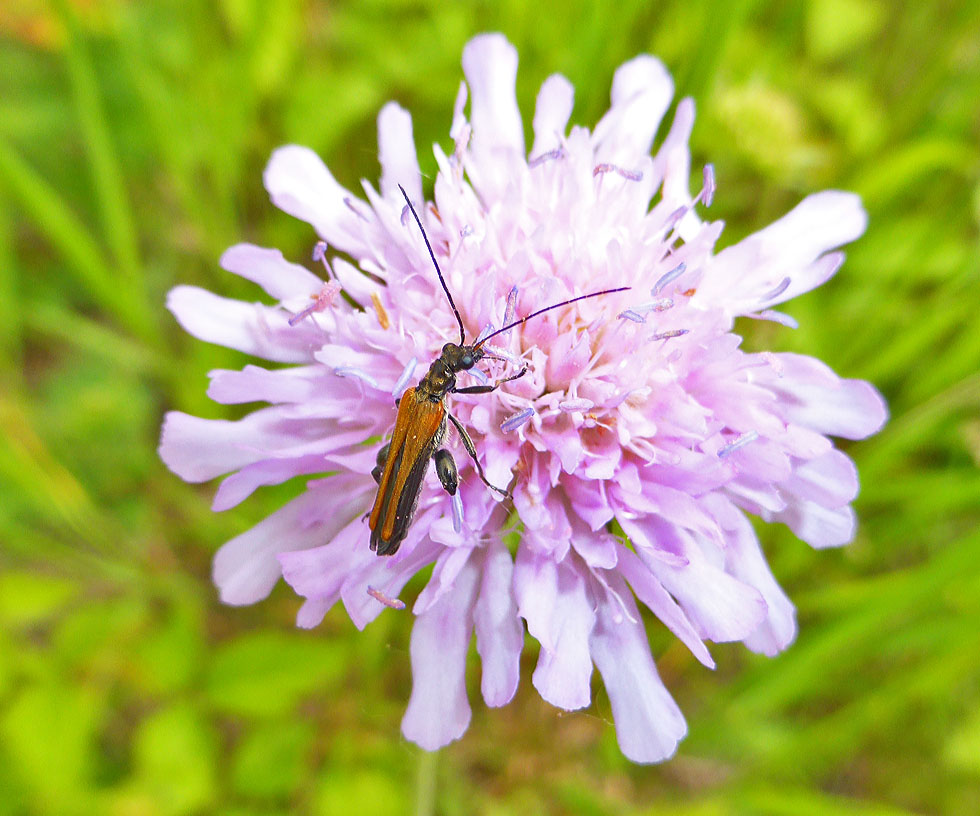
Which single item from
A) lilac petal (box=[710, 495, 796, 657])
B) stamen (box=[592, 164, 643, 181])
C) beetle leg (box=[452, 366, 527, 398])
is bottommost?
lilac petal (box=[710, 495, 796, 657])

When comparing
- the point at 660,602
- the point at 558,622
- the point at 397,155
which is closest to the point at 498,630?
the point at 558,622

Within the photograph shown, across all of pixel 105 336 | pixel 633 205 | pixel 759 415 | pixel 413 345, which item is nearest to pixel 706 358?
pixel 759 415

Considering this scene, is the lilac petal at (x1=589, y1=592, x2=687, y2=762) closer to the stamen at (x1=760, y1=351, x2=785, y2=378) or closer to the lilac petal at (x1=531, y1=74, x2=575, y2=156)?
the stamen at (x1=760, y1=351, x2=785, y2=378)

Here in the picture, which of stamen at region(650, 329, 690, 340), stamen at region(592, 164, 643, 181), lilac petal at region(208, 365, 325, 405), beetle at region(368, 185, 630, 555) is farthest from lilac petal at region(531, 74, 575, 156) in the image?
lilac petal at region(208, 365, 325, 405)

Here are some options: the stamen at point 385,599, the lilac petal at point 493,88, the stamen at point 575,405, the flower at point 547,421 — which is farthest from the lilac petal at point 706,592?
the lilac petal at point 493,88

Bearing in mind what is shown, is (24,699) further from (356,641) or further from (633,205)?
(633,205)

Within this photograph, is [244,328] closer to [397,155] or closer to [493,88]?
[397,155]

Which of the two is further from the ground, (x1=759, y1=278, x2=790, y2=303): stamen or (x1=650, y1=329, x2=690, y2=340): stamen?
(x1=650, y1=329, x2=690, y2=340): stamen

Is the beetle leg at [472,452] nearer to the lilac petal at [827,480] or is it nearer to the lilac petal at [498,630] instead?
the lilac petal at [498,630]
